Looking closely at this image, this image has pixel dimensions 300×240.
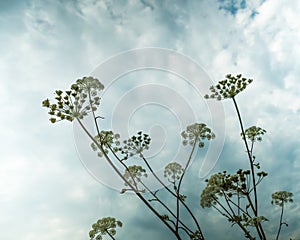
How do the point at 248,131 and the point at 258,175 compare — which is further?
the point at 248,131

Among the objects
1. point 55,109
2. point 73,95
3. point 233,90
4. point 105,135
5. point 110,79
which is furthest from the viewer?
point 233,90

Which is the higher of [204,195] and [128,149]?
[128,149]

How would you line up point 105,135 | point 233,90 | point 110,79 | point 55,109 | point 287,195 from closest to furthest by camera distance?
point 55,109, point 105,135, point 110,79, point 233,90, point 287,195

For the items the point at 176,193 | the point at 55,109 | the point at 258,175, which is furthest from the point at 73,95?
the point at 258,175

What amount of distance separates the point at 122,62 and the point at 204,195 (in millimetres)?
6114

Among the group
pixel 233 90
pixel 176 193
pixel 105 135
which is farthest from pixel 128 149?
pixel 233 90

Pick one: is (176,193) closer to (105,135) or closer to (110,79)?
(105,135)

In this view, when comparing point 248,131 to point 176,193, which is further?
point 248,131

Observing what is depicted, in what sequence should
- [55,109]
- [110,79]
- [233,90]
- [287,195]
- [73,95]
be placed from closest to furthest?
[55,109] → [73,95] → [110,79] → [233,90] → [287,195]

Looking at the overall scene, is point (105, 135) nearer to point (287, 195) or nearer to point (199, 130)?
point (199, 130)

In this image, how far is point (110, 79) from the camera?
10.4 meters

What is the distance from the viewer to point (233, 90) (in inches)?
443

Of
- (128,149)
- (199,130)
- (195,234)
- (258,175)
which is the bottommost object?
(195,234)

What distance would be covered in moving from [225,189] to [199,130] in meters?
2.52
